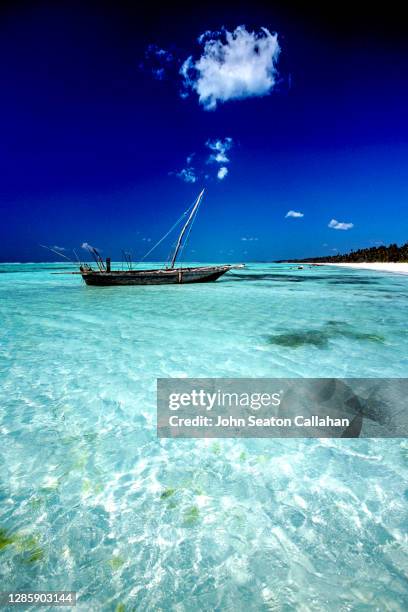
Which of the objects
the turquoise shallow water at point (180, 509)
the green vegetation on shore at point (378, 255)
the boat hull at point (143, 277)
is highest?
the green vegetation on shore at point (378, 255)

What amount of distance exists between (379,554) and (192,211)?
81.3 ft

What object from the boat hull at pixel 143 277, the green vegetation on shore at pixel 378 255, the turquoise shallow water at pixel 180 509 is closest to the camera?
the turquoise shallow water at pixel 180 509

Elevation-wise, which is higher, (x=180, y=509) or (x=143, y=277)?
(x=143, y=277)

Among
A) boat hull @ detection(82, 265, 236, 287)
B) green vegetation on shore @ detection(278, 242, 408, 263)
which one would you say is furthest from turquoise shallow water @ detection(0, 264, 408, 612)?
green vegetation on shore @ detection(278, 242, 408, 263)

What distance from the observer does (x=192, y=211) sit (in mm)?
24844

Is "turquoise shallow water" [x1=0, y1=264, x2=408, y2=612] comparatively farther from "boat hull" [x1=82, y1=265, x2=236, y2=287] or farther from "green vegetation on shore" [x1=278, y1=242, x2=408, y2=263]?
"green vegetation on shore" [x1=278, y1=242, x2=408, y2=263]

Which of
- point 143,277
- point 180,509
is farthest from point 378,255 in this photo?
point 180,509

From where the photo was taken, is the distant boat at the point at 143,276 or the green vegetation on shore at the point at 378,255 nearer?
the distant boat at the point at 143,276

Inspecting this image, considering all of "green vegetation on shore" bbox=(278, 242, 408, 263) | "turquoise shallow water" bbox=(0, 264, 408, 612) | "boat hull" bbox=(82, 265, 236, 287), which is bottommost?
"turquoise shallow water" bbox=(0, 264, 408, 612)

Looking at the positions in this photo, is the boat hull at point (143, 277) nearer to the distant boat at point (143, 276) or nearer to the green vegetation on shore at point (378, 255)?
the distant boat at point (143, 276)

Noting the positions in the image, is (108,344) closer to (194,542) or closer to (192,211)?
(194,542)

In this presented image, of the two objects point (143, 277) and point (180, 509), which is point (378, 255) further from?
point (180, 509)

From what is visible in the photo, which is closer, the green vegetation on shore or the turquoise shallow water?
the turquoise shallow water

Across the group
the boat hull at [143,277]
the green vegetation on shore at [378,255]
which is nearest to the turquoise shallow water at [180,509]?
the boat hull at [143,277]
